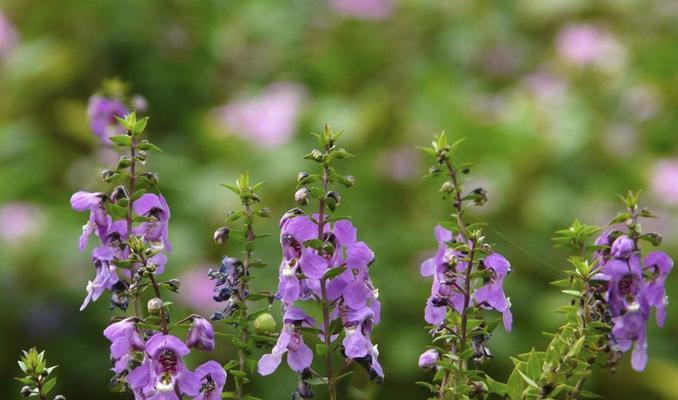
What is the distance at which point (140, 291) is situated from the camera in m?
0.94

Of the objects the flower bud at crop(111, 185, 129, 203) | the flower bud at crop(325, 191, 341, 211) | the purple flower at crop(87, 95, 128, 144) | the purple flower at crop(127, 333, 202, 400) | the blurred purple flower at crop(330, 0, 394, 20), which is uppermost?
the blurred purple flower at crop(330, 0, 394, 20)

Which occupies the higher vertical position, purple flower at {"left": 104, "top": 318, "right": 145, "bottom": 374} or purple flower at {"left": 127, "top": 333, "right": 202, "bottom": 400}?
purple flower at {"left": 104, "top": 318, "right": 145, "bottom": 374}

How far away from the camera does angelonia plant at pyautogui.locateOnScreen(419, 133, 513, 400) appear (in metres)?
0.98

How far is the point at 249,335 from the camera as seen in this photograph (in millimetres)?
1015

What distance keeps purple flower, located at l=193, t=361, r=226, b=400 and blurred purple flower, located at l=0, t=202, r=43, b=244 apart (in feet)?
7.69

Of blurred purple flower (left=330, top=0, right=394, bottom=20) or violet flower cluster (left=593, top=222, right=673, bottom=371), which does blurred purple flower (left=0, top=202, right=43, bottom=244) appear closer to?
blurred purple flower (left=330, top=0, right=394, bottom=20)

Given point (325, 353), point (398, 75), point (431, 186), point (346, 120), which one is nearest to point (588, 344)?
point (325, 353)

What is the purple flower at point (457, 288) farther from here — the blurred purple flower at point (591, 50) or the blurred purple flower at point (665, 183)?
the blurred purple flower at point (591, 50)

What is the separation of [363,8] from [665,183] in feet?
4.31

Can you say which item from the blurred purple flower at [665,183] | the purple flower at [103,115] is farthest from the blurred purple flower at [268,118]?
the purple flower at [103,115]

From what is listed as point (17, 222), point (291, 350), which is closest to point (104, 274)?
point (291, 350)

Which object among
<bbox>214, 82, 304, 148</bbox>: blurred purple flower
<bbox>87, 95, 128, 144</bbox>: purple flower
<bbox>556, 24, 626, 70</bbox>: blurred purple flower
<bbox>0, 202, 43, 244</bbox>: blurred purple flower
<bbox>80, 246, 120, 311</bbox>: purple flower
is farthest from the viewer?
<bbox>556, 24, 626, 70</bbox>: blurred purple flower

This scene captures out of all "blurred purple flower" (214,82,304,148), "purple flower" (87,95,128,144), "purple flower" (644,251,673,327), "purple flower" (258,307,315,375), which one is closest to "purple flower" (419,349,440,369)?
"purple flower" (258,307,315,375)

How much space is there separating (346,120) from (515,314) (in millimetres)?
822
